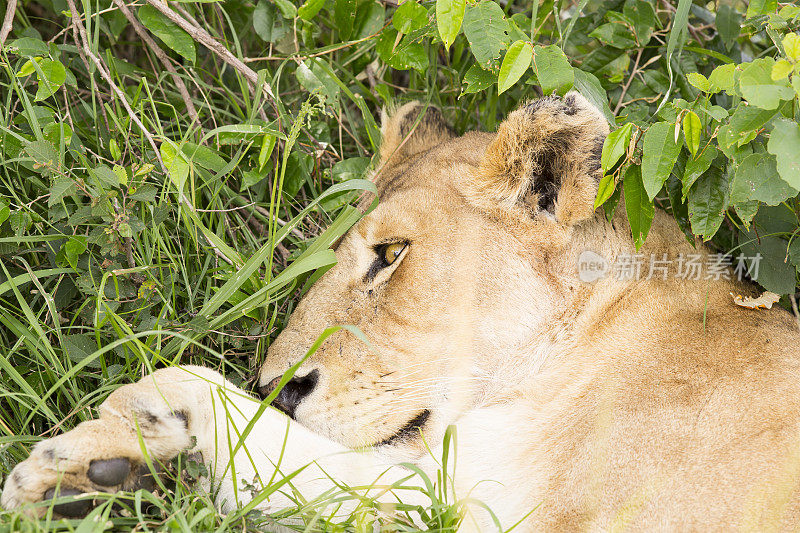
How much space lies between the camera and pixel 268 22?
3852 millimetres

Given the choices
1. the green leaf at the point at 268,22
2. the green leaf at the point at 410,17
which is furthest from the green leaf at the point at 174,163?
the green leaf at the point at 410,17

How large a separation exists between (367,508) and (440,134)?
2.02 meters

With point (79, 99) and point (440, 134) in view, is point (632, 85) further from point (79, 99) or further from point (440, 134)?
point (79, 99)

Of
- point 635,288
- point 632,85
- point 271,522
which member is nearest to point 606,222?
point 635,288

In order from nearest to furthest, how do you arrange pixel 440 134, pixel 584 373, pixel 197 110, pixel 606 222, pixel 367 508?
pixel 367 508
pixel 584 373
pixel 606 222
pixel 440 134
pixel 197 110

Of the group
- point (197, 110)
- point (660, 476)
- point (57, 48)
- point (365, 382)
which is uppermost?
point (57, 48)

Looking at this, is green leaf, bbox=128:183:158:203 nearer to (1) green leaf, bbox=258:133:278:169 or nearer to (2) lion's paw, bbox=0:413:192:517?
(1) green leaf, bbox=258:133:278:169

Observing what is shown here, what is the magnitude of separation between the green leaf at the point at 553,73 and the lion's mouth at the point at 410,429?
1360mm

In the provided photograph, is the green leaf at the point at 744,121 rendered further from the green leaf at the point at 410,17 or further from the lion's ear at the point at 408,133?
the lion's ear at the point at 408,133

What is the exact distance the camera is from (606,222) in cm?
299

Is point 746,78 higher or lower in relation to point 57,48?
lower

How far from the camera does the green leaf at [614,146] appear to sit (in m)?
2.60

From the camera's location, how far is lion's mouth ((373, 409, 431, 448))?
113 inches

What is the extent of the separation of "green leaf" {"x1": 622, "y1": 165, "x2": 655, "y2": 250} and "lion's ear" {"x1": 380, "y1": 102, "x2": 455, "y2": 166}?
1.18m
